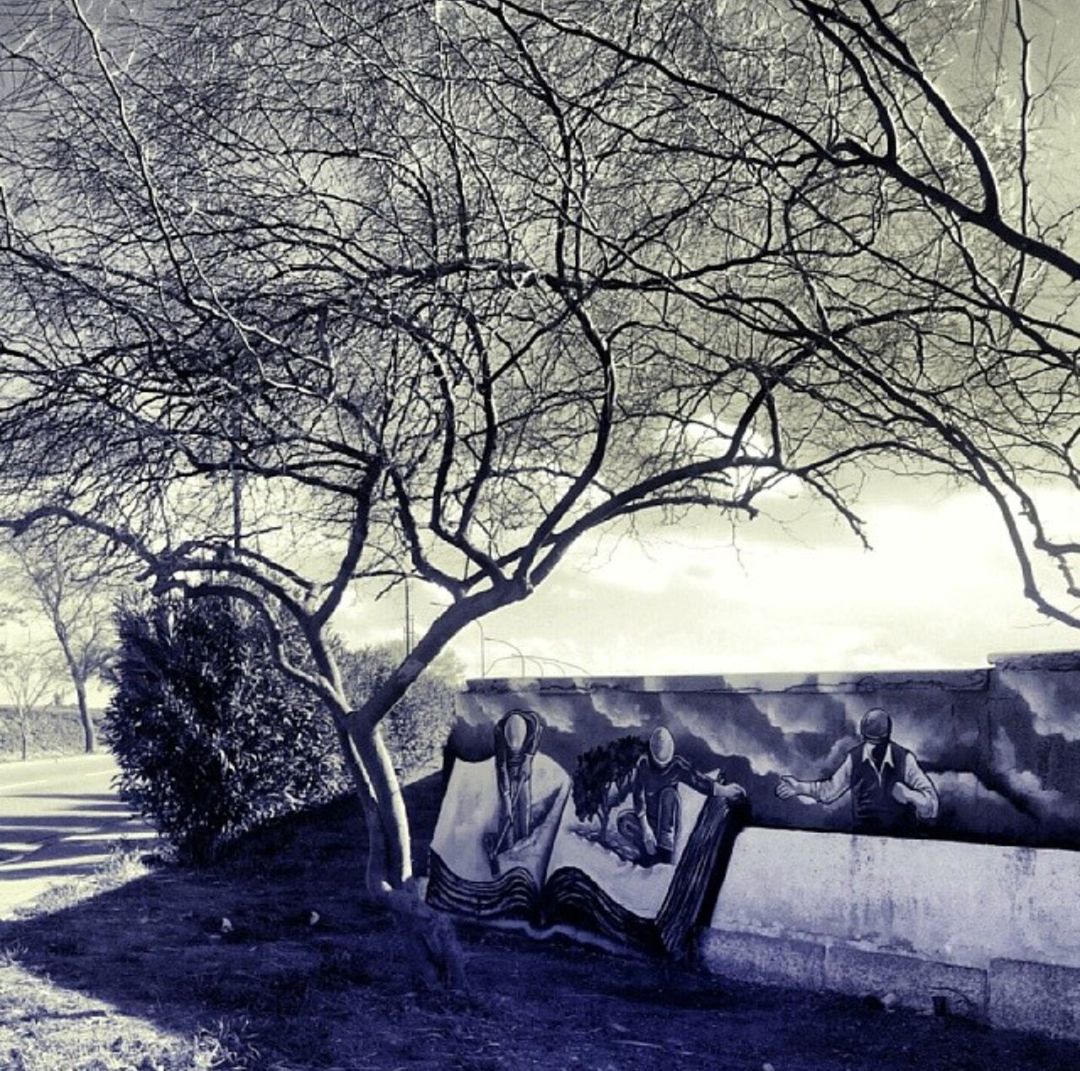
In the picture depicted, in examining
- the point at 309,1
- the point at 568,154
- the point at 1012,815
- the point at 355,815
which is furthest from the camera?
the point at 355,815

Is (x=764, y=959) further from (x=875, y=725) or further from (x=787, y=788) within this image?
(x=875, y=725)

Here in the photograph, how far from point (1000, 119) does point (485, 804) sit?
7.86 m

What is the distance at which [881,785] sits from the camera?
8.81 meters

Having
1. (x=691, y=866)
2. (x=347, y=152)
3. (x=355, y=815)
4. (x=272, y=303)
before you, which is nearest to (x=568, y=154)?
(x=347, y=152)

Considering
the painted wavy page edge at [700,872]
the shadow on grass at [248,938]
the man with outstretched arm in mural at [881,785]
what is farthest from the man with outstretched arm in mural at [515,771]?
the man with outstretched arm in mural at [881,785]

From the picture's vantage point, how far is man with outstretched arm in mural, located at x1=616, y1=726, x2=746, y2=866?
995 centimetres

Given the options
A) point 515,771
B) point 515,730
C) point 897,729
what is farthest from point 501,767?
point 897,729

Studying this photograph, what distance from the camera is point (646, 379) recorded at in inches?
363

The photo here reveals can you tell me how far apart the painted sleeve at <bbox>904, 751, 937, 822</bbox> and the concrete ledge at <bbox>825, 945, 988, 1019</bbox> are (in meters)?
1.02

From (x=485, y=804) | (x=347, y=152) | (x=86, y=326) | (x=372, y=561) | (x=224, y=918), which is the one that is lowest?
(x=224, y=918)

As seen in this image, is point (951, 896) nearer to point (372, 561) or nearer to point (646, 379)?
point (646, 379)

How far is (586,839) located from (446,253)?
5.79 m

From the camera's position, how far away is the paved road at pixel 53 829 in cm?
1345

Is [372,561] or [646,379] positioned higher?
[646,379]
